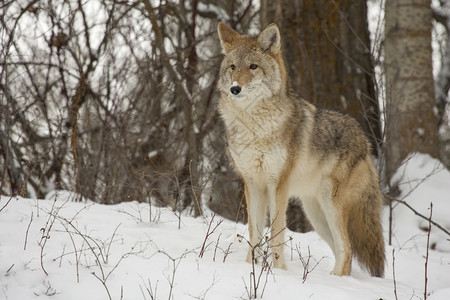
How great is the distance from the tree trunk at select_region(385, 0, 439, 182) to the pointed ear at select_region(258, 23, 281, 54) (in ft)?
10.7

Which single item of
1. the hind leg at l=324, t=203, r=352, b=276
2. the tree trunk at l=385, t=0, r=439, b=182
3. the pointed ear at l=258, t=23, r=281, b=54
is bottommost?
the hind leg at l=324, t=203, r=352, b=276

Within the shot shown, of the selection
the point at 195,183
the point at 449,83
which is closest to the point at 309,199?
the point at 195,183

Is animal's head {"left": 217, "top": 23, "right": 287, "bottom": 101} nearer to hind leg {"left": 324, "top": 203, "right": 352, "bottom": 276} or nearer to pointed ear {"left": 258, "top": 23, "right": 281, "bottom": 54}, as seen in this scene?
pointed ear {"left": 258, "top": 23, "right": 281, "bottom": 54}

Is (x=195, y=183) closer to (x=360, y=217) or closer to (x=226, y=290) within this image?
(x=360, y=217)

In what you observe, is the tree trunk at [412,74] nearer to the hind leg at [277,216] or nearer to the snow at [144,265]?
the snow at [144,265]

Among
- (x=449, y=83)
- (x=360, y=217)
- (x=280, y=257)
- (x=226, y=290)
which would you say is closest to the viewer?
(x=226, y=290)

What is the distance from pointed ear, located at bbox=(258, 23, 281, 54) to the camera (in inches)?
189

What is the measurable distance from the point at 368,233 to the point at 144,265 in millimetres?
2678

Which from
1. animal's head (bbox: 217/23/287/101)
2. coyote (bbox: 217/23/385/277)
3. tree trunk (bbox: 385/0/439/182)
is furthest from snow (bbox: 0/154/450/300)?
tree trunk (bbox: 385/0/439/182)

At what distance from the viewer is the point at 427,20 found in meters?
7.66

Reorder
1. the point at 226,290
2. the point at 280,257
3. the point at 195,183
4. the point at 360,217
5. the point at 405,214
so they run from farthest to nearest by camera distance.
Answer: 1. the point at 405,214
2. the point at 195,183
3. the point at 360,217
4. the point at 280,257
5. the point at 226,290

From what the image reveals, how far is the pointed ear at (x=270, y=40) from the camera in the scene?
479 cm

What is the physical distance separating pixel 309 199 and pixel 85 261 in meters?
2.71

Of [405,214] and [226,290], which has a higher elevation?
[405,214]
